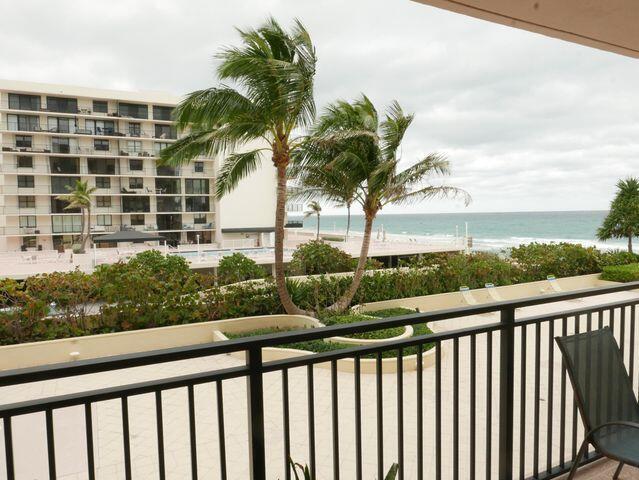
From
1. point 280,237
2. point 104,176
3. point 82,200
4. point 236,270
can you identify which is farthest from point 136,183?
point 280,237

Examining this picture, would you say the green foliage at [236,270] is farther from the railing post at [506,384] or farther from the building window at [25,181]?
the building window at [25,181]

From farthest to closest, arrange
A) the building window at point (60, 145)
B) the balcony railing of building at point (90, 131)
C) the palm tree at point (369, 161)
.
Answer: the building window at point (60, 145), the balcony railing of building at point (90, 131), the palm tree at point (369, 161)

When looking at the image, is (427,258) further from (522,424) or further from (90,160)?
(90,160)

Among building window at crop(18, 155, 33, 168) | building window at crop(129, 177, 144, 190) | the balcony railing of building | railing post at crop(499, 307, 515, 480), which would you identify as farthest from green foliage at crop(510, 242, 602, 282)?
building window at crop(18, 155, 33, 168)

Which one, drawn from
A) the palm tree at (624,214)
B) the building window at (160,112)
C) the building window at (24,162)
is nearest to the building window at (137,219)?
the building window at (160,112)

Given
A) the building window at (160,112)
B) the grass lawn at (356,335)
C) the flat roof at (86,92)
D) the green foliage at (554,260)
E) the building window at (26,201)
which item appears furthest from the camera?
the building window at (160,112)

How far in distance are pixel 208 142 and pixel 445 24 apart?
22.3 ft

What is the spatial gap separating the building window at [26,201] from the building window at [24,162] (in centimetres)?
244

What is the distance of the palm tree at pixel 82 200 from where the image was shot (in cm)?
3456

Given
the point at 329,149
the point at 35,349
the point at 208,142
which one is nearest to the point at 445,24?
the point at 329,149

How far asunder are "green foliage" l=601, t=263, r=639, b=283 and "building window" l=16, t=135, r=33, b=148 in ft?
131

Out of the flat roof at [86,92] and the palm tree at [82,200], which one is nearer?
the palm tree at [82,200]

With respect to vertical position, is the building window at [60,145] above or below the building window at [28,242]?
above

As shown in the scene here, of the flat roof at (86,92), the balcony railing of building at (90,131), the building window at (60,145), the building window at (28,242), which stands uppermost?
the flat roof at (86,92)
